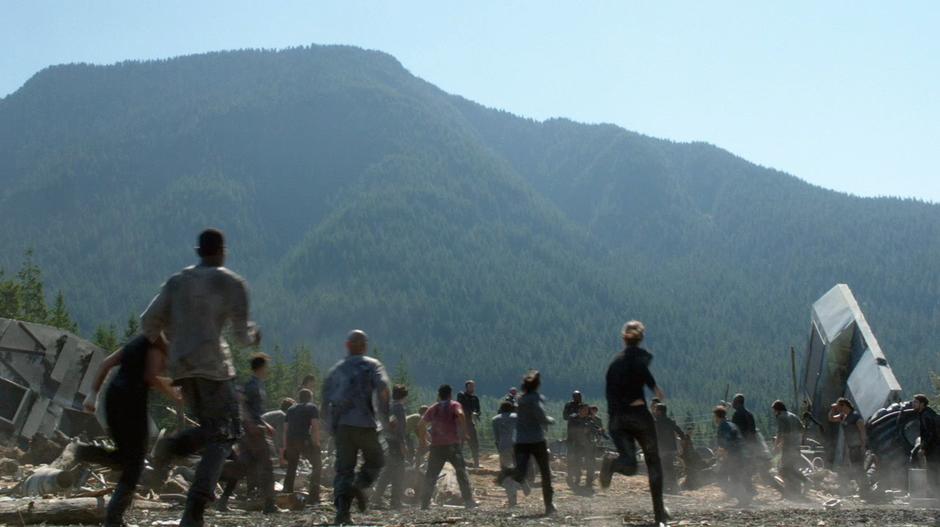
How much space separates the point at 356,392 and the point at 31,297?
74.6 metres

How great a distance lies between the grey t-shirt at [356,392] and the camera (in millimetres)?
8977

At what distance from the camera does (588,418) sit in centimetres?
Result: 1936

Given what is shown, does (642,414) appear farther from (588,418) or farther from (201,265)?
(588,418)

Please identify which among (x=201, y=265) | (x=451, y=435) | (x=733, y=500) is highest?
(x=201, y=265)

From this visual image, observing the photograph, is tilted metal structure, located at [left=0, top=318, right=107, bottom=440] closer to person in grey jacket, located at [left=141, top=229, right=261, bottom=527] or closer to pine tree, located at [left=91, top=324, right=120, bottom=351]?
person in grey jacket, located at [left=141, top=229, right=261, bottom=527]

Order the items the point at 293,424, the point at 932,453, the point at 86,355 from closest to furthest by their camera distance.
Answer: the point at 293,424 < the point at 932,453 < the point at 86,355

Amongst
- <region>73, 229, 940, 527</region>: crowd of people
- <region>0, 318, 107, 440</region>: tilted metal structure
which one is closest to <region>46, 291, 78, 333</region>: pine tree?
<region>0, 318, 107, 440</region>: tilted metal structure

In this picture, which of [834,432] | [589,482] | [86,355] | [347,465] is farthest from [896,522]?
[86,355]

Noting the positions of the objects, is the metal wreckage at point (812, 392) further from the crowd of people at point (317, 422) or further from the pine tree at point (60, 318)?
the pine tree at point (60, 318)

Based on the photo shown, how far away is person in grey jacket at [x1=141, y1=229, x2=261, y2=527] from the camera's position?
6.36 metres

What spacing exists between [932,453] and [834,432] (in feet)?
17.7

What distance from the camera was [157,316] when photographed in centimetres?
654

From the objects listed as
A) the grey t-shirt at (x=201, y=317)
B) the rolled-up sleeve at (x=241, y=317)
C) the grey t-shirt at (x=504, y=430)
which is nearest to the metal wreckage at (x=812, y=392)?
the grey t-shirt at (x=504, y=430)

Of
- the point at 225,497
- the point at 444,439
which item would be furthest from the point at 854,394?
the point at 225,497
